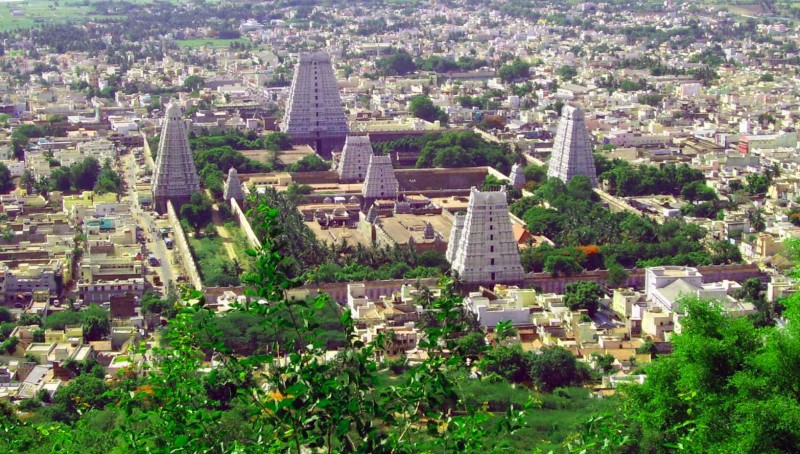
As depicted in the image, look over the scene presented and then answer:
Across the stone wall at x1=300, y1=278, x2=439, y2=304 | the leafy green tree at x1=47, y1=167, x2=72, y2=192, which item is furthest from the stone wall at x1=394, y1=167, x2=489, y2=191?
the stone wall at x1=300, y1=278, x2=439, y2=304

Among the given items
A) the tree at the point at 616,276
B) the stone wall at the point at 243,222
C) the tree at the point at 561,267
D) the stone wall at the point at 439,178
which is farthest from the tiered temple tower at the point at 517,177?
the tree at the point at 616,276

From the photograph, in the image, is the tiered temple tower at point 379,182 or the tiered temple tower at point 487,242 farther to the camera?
the tiered temple tower at point 379,182

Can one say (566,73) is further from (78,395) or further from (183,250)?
(78,395)

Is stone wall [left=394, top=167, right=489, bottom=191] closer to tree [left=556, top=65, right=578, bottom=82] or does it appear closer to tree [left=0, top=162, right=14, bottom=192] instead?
tree [left=0, top=162, right=14, bottom=192]

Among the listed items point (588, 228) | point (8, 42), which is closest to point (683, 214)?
point (588, 228)

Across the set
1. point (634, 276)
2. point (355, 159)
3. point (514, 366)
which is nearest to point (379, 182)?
point (355, 159)

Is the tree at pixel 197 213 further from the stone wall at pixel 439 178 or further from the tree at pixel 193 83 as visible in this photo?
the tree at pixel 193 83

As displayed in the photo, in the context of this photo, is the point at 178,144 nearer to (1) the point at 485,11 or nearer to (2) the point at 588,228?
(2) the point at 588,228
